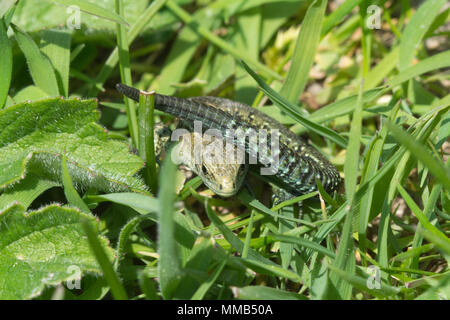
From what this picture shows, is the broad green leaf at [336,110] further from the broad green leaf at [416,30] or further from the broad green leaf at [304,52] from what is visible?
the broad green leaf at [416,30]

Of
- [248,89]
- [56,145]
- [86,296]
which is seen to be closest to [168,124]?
[248,89]

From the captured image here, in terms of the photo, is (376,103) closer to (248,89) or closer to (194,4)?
(248,89)

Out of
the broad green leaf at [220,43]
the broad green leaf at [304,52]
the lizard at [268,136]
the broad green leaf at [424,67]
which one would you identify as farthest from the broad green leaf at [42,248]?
the broad green leaf at [424,67]

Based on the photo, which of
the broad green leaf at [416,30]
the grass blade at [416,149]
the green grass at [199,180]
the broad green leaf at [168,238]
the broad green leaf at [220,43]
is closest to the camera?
the broad green leaf at [168,238]

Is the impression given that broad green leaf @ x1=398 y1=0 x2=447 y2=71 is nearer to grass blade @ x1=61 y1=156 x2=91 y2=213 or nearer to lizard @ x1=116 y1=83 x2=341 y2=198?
lizard @ x1=116 y1=83 x2=341 y2=198

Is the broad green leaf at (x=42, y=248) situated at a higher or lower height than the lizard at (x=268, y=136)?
lower

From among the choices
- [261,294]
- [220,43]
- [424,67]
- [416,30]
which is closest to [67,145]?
[261,294]

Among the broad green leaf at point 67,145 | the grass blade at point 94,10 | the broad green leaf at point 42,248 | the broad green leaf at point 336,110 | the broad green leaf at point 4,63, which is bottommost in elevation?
the broad green leaf at point 42,248

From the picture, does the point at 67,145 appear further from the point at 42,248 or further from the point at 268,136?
the point at 268,136
